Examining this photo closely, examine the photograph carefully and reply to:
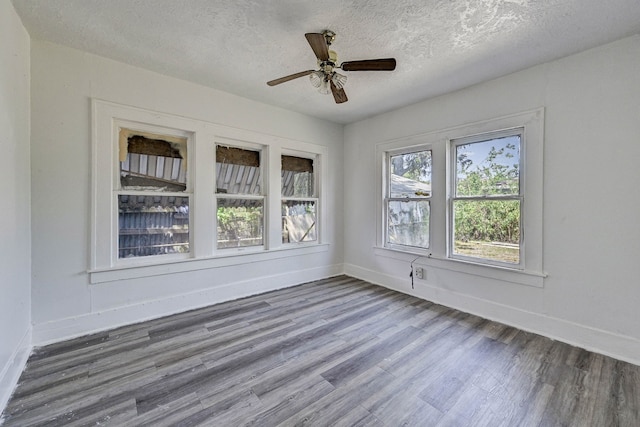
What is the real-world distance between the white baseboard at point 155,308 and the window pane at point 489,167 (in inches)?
102

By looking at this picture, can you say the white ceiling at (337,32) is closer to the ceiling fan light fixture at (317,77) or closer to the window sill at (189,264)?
the ceiling fan light fixture at (317,77)

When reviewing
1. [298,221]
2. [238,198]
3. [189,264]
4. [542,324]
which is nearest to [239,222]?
[238,198]

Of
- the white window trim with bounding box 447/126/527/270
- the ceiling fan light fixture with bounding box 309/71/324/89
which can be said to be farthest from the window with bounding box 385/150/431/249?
the ceiling fan light fixture with bounding box 309/71/324/89

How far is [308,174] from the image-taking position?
4.32 m

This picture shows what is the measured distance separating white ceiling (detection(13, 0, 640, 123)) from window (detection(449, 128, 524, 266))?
743 mm

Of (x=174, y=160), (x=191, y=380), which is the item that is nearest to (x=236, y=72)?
(x=174, y=160)

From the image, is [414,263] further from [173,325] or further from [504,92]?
[173,325]

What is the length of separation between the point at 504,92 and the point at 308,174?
2.71m

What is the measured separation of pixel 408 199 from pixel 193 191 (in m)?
2.84

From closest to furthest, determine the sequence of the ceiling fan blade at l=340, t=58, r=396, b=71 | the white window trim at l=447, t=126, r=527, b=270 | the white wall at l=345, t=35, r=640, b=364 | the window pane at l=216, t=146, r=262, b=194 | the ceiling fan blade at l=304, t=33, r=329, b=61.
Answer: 1. the ceiling fan blade at l=304, t=33, r=329, b=61
2. the ceiling fan blade at l=340, t=58, r=396, b=71
3. the white wall at l=345, t=35, r=640, b=364
4. the white window trim at l=447, t=126, r=527, b=270
5. the window pane at l=216, t=146, r=262, b=194

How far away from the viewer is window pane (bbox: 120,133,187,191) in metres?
2.77

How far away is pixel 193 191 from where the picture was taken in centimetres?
311

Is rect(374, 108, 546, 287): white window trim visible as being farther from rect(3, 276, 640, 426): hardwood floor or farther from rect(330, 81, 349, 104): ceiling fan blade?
rect(330, 81, 349, 104): ceiling fan blade

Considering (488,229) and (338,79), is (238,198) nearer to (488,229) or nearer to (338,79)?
(338,79)
